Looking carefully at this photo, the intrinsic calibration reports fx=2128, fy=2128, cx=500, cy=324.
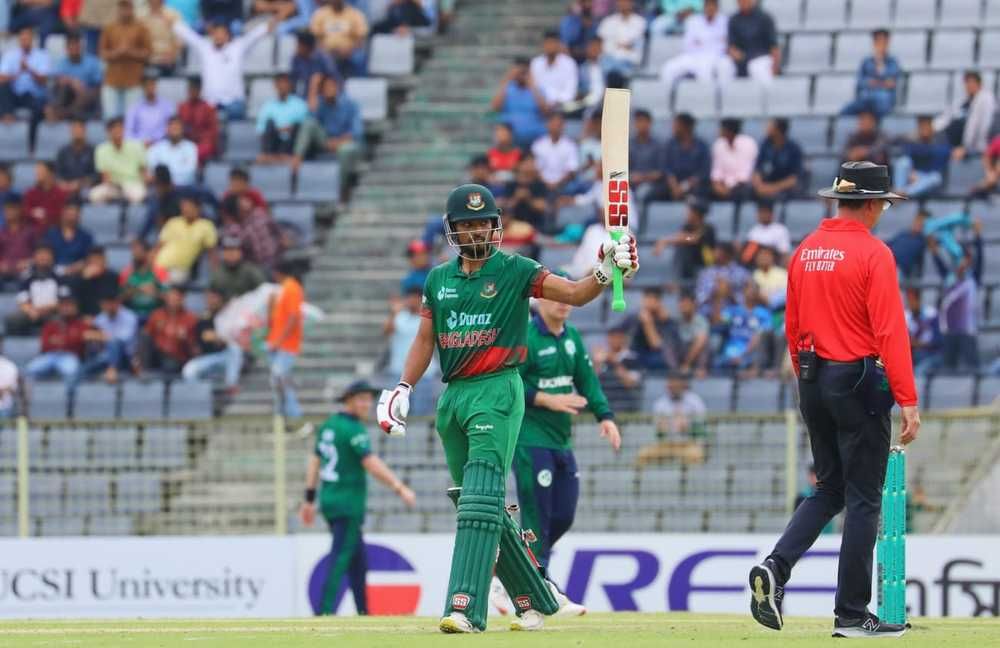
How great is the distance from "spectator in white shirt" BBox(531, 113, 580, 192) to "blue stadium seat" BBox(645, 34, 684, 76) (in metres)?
Answer: 1.80

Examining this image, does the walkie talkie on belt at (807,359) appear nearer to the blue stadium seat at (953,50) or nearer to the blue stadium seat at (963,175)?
the blue stadium seat at (963,175)

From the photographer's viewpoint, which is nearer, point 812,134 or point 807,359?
point 807,359

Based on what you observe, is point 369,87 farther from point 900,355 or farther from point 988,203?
point 900,355

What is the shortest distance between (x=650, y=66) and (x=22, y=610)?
402 inches

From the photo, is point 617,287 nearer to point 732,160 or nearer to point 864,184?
point 864,184

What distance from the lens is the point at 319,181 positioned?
24.3 meters

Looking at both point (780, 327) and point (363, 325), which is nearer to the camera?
point (780, 327)

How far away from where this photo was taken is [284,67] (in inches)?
1040

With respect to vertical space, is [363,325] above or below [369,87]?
below

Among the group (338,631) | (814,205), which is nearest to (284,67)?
(814,205)

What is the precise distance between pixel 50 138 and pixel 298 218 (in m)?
4.07

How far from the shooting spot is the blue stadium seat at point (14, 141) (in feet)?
84.7

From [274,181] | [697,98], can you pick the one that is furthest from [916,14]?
[274,181]

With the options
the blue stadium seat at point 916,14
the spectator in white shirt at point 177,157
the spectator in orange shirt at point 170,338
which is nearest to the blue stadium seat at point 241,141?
the spectator in white shirt at point 177,157
